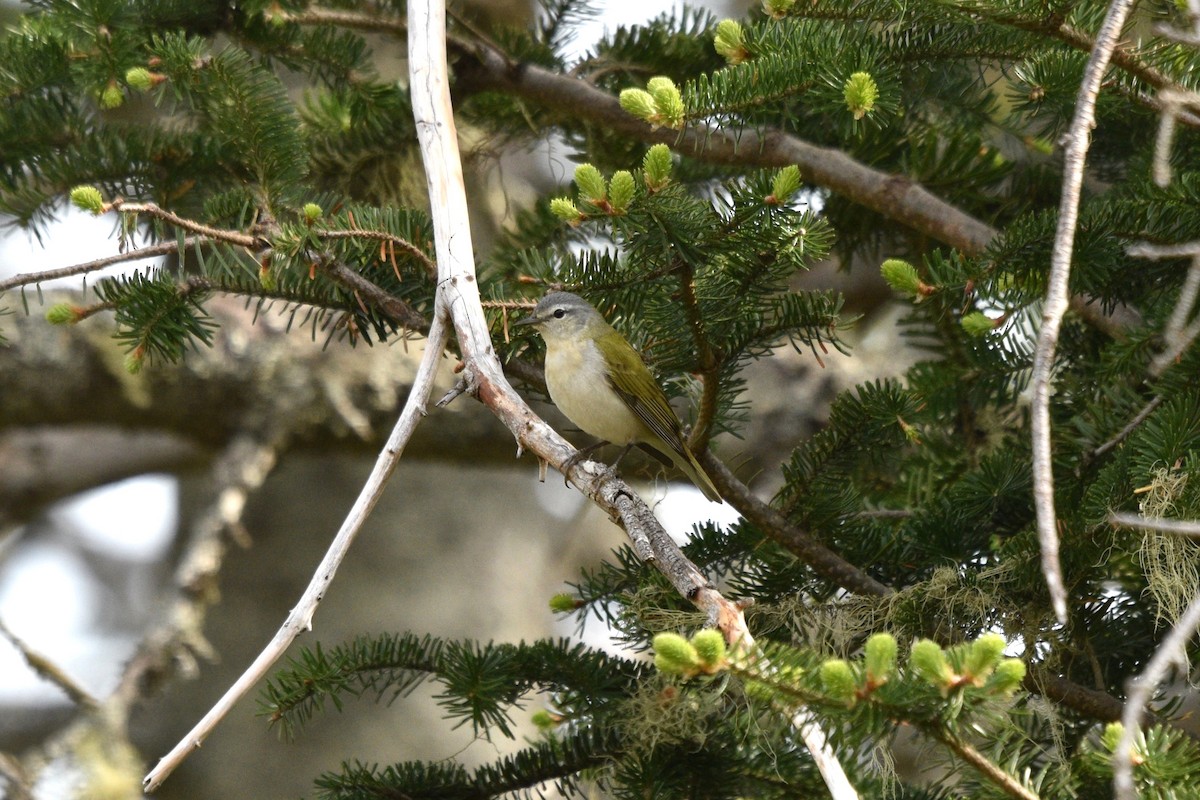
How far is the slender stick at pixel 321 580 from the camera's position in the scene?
1705mm

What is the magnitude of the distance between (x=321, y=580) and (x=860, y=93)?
1.50 meters

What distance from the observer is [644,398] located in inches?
141

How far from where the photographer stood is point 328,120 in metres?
3.69

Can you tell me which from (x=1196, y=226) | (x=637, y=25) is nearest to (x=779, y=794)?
(x=1196, y=226)

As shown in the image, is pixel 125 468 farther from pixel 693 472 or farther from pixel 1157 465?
pixel 1157 465

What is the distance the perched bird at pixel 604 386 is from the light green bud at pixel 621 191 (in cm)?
113

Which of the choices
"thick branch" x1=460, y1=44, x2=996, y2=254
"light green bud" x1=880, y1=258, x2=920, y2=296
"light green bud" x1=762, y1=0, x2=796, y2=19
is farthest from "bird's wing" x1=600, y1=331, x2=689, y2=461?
"light green bud" x1=762, y1=0, x2=796, y2=19

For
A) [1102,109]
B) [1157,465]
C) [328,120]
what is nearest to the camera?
[1157,465]

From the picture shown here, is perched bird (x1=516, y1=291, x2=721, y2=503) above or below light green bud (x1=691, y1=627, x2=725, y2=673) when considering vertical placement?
above

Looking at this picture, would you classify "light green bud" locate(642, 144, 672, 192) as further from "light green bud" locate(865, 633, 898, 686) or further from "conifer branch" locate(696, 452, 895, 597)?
"light green bud" locate(865, 633, 898, 686)

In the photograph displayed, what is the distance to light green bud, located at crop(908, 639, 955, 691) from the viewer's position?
137 cm

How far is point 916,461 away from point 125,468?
13.9ft

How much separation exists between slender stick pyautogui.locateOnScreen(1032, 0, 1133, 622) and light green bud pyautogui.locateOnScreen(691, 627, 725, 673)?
423mm

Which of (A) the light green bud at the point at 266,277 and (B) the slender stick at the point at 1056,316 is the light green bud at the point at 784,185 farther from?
(A) the light green bud at the point at 266,277
